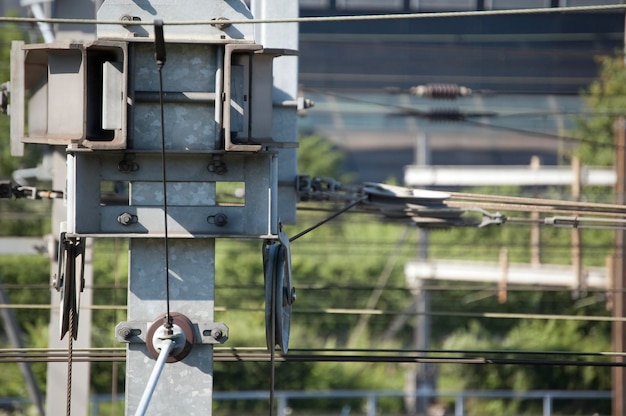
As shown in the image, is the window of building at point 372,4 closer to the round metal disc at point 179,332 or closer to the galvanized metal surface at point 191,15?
the galvanized metal surface at point 191,15

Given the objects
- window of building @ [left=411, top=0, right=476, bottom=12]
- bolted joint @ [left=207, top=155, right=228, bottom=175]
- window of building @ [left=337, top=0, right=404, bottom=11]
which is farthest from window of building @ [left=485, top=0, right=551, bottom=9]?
bolted joint @ [left=207, top=155, right=228, bottom=175]

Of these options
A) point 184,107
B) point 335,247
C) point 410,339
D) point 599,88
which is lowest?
point 410,339

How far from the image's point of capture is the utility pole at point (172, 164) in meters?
5.23

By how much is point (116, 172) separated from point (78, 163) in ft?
0.62

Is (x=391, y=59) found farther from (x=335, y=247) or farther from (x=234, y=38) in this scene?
(x=234, y=38)

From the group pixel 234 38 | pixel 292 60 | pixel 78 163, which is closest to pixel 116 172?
pixel 78 163

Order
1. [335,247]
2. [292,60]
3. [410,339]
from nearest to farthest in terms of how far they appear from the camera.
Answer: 1. [292,60]
2. [410,339]
3. [335,247]

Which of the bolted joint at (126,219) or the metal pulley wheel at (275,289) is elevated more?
the bolted joint at (126,219)

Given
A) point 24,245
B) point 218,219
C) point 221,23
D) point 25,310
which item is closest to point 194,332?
point 218,219

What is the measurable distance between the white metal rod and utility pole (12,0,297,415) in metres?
0.02

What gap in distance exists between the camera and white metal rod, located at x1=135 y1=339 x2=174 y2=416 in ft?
15.5

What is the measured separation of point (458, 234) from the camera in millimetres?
26922

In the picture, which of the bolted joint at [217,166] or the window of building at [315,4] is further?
the window of building at [315,4]

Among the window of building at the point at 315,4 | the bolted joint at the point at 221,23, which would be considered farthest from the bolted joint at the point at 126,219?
the window of building at the point at 315,4
